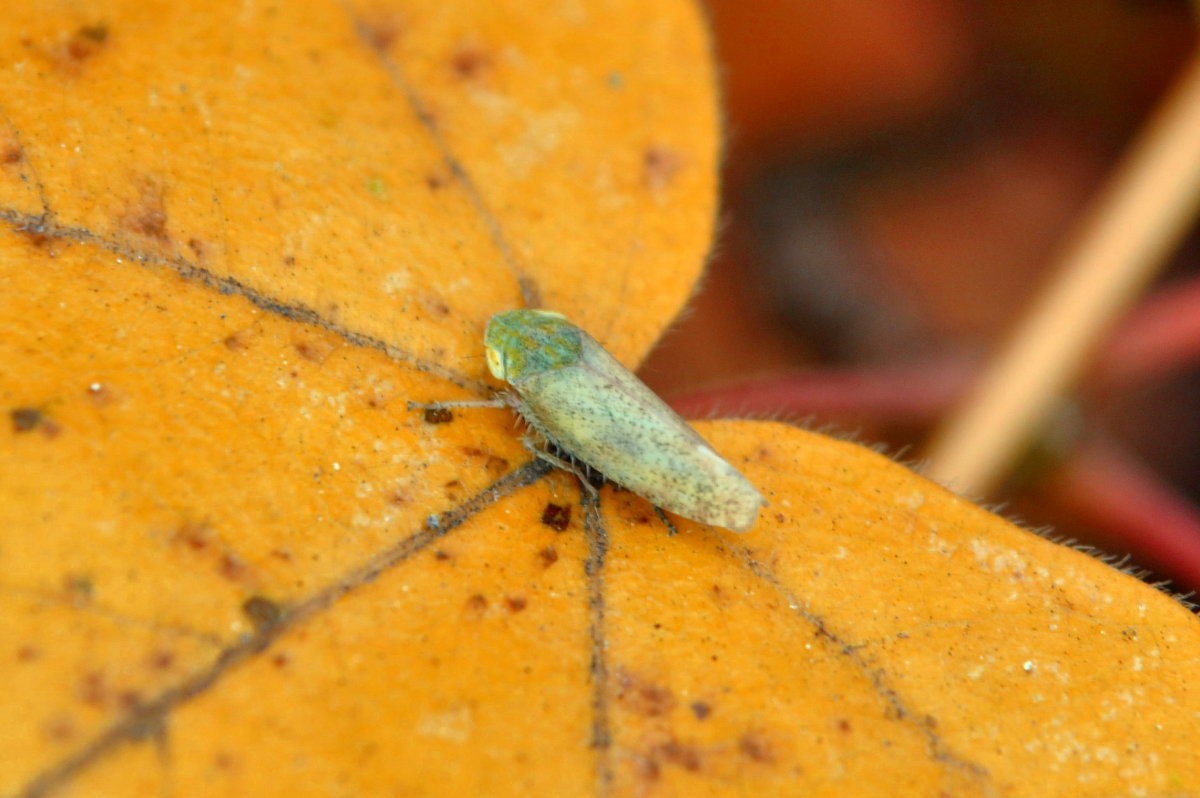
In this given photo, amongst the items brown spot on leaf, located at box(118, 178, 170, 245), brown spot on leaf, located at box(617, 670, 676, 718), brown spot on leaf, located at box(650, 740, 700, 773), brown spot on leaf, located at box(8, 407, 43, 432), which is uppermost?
brown spot on leaf, located at box(118, 178, 170, 245)

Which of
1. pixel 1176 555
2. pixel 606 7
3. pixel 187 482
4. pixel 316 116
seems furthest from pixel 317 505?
pixel 1176 555

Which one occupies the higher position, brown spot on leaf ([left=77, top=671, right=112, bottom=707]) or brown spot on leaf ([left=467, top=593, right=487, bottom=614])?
brown spot on leaf ([left=467, top=593, right=487, bottom=614])

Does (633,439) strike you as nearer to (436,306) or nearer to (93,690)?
(436,306)

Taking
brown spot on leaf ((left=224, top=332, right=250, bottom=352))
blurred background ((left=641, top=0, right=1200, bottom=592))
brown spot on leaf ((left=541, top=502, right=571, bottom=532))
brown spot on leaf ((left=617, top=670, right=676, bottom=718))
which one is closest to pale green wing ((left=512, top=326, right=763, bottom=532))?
brown spot on leaf ((left=541, top=502, right=571, bottom=532))

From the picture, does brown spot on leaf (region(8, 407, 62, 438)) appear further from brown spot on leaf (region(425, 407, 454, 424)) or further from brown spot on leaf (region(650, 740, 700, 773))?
brown spot on leaf (region(650, 740, 700, 773))

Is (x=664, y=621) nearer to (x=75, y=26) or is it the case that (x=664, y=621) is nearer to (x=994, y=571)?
(x=994, y=571)

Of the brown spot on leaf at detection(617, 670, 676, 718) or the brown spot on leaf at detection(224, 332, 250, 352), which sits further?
the brown spot on leaf at detection(224, 332, 250, 352)

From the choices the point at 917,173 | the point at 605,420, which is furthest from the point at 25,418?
the point at 917,173
